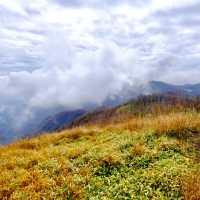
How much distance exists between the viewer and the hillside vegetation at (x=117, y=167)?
31.6 feet

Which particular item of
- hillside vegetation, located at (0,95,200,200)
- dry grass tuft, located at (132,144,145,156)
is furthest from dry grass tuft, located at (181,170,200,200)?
dry grass tuft, located at (132,144,145,156)

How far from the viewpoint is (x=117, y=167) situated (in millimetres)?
11523

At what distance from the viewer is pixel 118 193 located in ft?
31.4

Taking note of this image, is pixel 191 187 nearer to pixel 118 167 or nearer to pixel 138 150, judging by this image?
pixel 118 167

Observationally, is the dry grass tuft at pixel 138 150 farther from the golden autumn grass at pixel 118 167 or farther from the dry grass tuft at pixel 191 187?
the dry grass tuft at pixel 191 187

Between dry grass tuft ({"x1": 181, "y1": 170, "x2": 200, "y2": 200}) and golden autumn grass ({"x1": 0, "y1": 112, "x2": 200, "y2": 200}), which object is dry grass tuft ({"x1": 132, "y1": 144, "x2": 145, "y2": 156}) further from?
dry grass tuft ({"x1": 181, "y1": 170, "x2": 200, "y2": 200})

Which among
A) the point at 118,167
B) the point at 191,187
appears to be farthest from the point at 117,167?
the point at 191,187

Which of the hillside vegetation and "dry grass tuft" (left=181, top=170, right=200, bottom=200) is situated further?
the hillside vegetation

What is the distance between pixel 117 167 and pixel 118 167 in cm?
3

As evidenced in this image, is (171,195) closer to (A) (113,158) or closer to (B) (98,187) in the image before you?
(B) (98,187)

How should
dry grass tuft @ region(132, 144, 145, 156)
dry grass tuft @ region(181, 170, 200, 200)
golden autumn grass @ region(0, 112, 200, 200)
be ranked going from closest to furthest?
dry grass tuft @ region(181, 170, 200, 200) → golden autumn grass @ region(0, 112, 200, 200) → dry grass tuft @ region(132, 144, 145, 156)

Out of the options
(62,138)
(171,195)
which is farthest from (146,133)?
(171,195)

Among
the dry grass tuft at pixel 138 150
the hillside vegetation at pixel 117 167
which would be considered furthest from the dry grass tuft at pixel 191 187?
the dry grass tuft at pixel 138 150

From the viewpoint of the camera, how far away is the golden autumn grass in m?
9.63
